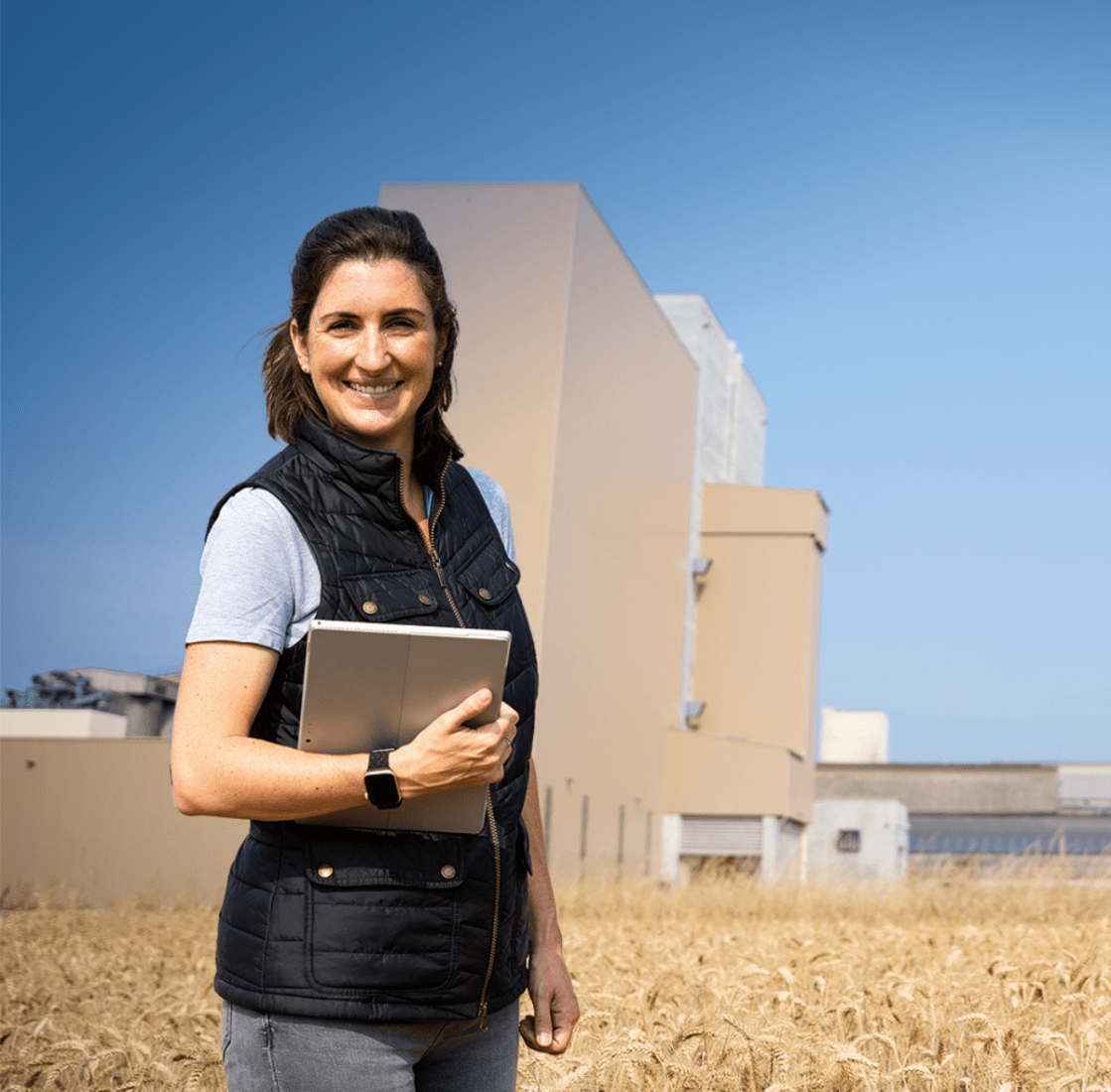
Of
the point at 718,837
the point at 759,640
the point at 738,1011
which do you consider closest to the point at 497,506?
the point at 738,1011

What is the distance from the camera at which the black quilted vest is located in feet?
5.89

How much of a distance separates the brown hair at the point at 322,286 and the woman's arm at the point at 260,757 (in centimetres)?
49

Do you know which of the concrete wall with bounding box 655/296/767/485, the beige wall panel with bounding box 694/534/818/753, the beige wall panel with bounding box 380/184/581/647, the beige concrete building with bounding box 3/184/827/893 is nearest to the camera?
the beige wall panel with bounding box 380/184/581/647

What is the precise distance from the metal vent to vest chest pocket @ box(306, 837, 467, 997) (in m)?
28.7

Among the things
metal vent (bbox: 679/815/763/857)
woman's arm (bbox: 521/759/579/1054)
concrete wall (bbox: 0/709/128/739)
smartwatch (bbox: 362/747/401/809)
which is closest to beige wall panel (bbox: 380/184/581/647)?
concrete wall (bbox: 0/709/128/739)

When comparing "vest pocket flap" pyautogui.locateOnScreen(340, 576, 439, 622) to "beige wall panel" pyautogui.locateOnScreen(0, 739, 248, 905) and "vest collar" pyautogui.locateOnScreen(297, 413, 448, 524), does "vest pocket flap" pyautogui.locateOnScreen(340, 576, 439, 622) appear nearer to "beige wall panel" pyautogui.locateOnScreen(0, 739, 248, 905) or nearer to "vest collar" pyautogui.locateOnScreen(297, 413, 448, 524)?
"vest collar" pyautogui.locateOnScreen(297, 413, 448, 524)

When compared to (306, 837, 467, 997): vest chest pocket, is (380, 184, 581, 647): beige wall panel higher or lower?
higher

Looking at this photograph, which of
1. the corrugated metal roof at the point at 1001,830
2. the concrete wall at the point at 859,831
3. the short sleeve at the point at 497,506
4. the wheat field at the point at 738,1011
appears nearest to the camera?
the short sleeve at the point at 497,506

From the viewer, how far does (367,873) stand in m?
1.82

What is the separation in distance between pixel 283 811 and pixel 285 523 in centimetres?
41

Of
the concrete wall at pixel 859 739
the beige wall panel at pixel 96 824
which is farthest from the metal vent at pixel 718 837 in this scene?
the concrete wall at pixel 859 739

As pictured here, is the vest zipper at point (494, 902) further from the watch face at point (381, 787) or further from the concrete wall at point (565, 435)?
the concrete wall at point (565, 435)

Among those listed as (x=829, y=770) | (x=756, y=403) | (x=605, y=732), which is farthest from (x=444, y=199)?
(x=829, y=770)

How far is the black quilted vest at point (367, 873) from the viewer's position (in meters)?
1.79
